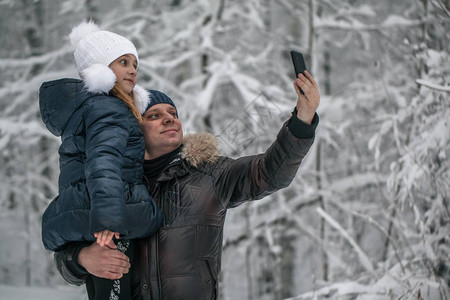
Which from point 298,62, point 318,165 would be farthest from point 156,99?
point 318,165

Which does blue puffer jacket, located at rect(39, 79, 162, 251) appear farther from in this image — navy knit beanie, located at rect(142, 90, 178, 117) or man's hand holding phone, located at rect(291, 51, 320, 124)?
man's hand holding phone, located at rect(291, 51, 320, 124)

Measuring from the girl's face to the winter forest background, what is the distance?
1.22 meters

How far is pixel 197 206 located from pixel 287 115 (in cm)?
402

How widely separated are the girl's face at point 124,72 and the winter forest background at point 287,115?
1.22m

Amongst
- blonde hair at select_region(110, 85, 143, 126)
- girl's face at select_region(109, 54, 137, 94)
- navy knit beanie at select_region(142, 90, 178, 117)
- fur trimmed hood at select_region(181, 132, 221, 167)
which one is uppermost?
girl's face at select_region(109, 54, 137, 94)

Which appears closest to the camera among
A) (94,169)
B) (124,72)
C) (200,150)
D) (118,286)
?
(94,169)

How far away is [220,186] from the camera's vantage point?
2.09 meters

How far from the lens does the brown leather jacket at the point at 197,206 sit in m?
1.94

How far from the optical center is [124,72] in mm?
2256

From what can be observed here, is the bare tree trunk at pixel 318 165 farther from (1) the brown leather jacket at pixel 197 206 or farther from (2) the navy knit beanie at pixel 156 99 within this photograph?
(1) the brown leather jacket at pixel 197 206

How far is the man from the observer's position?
6.18 feet

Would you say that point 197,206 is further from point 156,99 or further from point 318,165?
point 318,165

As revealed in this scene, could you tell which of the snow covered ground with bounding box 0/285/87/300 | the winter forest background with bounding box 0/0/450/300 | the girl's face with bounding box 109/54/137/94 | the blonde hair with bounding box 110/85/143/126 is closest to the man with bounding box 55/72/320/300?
the blonde hair with bounding box 110/85/143/126

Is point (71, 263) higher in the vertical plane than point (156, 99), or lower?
lower
